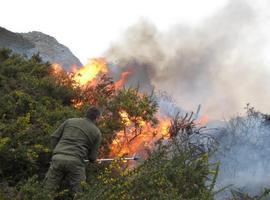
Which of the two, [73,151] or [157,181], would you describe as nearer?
[157,181]

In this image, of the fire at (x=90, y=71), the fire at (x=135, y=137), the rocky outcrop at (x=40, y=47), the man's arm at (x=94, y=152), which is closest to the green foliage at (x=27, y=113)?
the man's arm at (x=94, y=152)

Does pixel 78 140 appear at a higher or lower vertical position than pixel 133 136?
lower

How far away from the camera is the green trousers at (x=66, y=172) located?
851 cm

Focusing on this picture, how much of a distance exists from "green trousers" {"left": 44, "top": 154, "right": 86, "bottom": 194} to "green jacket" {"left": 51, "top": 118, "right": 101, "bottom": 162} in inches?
4.5

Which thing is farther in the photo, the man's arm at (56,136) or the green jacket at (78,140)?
the man's arm at (56,136)

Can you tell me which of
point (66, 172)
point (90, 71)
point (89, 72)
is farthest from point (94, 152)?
point (90, 71)

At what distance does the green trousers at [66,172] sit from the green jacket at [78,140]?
114 mm

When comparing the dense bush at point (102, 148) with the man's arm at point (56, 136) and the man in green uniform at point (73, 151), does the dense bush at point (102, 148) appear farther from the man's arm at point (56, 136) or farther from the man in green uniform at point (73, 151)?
the man's arm at point (56, 136)

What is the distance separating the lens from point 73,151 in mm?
8648

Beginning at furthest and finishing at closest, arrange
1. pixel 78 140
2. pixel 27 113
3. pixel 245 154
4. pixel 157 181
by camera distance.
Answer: pixel 245 154, pixel 27 113, pixel 78 140, pixel 157 181

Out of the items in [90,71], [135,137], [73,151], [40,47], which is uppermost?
[40,47]

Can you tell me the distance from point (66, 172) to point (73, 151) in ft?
1.20

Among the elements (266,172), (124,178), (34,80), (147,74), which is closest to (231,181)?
(266,172)

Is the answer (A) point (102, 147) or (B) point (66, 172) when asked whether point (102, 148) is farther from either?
(B) point (66, 172)
